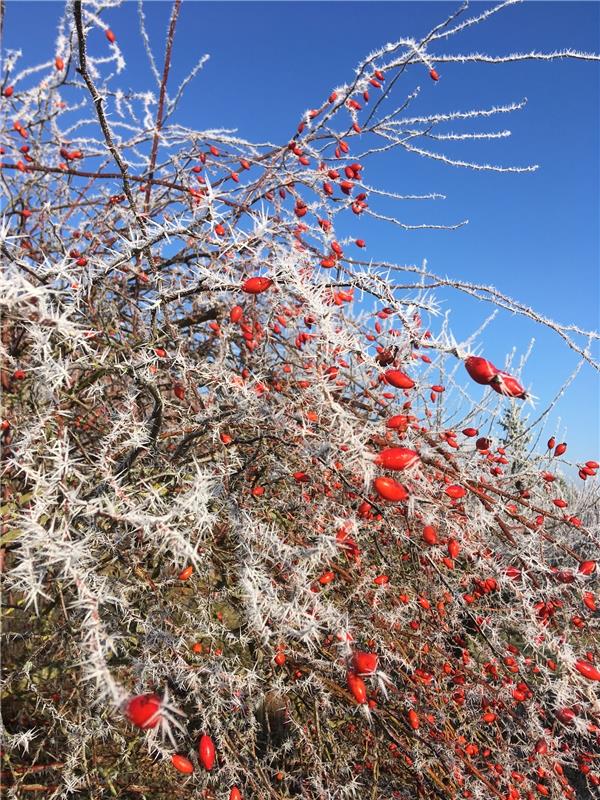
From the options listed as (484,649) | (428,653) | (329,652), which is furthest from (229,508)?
(484,649)

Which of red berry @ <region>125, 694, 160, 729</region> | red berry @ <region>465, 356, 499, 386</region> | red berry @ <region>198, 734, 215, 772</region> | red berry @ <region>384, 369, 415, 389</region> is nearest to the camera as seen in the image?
red berry @ <region>125, 694, 160, 729</region>

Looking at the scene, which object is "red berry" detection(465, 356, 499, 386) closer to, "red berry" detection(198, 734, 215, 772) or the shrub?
the shrub

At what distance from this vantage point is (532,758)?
80.3 inches

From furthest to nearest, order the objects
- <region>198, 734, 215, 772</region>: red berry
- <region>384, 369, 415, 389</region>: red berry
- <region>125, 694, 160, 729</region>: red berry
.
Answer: <region>198, 734, 215, 772</region>: red berry < <region>384, 369, 415, 389</region>: red berry < <region>125, 694, 160, 729</region>: red berry

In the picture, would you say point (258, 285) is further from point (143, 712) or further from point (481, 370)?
point (143, 712)

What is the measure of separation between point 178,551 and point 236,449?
75 centimetres

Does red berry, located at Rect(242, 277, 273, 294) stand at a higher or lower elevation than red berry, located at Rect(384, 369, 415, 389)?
lower

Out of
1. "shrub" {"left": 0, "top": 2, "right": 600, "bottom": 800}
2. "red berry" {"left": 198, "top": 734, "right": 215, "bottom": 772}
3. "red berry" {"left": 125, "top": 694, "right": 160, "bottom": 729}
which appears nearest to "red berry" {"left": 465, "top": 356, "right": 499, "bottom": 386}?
"shrub" {"left": 0, "top": 2, "right": 600, "bottom": 800}

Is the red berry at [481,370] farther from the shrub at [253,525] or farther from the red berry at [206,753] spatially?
the red berry at [206,753]

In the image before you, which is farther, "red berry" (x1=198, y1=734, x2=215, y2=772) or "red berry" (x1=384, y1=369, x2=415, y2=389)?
"red berry" (x1=198, y1=734, x2=215, y2=772)

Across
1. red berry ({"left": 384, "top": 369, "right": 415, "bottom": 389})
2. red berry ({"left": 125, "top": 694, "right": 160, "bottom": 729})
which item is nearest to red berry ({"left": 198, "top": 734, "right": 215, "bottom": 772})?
red berry ({"left": 125, "top": 694, "right": 160, "bottom": 729})

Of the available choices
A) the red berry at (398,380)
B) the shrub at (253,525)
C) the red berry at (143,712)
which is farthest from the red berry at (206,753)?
the red berry at (398,380)

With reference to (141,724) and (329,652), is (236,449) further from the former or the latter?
(141,724)

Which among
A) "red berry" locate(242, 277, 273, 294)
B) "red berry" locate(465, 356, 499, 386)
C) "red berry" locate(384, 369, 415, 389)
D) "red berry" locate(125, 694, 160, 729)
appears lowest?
"red berry" locate(125, 694, 160, 729)
